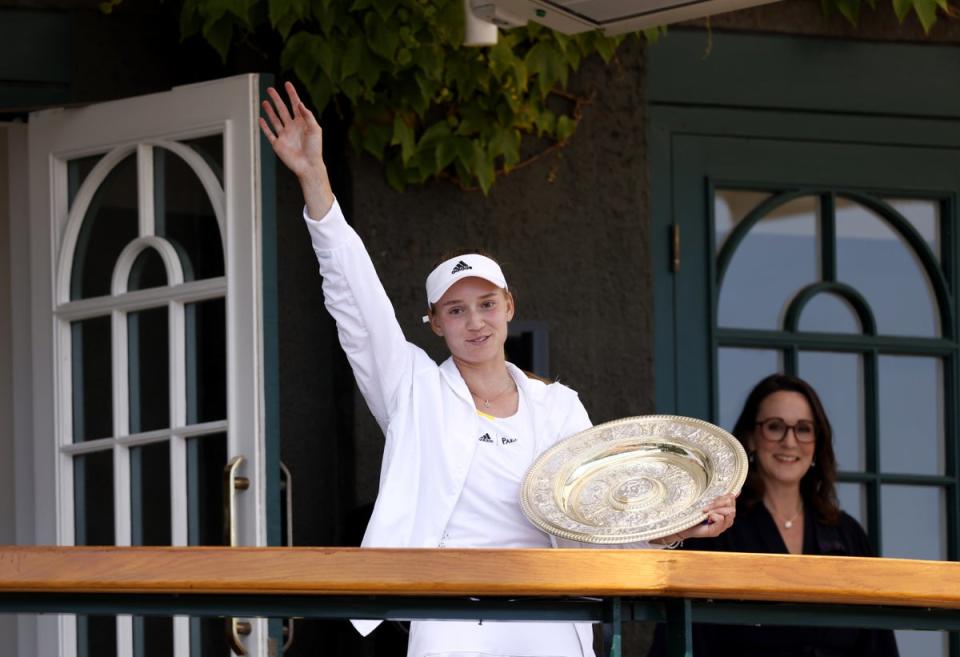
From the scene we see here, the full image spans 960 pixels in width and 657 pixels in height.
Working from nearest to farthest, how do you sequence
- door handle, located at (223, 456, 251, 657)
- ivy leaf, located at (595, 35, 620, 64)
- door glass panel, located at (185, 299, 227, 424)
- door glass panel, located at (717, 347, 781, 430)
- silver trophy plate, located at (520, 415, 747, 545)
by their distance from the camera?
silver trophy plate, located at (520, 415, 747, 545), door handle, located at (223, 456, 251, 657), door glass panel, located at (185, 299, 227, 424), ivy leaf, located at (595, 35, 620, 64), door glass panel, located at (717, 347, 781, 430)

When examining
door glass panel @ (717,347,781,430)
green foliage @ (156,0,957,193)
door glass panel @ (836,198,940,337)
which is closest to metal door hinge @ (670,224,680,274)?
door glass panel @ (717,347,781,430)

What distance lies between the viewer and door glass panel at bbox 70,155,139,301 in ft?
15.9

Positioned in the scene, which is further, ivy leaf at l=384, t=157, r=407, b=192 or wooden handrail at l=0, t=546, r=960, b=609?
ivy leaf at l=384, t=157, r=407, b=192

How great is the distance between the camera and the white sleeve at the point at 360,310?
3740 mm

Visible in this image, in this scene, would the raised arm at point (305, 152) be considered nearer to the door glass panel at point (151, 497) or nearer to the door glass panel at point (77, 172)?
the door glass panel at point (151, 497)

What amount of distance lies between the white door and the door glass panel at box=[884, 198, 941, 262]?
7.09 feet

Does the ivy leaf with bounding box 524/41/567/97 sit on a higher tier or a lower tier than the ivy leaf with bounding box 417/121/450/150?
higher

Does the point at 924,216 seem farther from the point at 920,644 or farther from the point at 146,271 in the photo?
the point at 146,271

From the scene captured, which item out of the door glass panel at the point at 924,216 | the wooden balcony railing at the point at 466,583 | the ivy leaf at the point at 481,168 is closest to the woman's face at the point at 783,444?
the ivy leaf at the point at 481,168

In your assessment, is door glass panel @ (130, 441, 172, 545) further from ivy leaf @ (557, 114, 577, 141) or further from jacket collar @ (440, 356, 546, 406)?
ivy leaf @ (557, 114, 577, 141)

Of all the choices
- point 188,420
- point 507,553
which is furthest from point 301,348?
point 507,553

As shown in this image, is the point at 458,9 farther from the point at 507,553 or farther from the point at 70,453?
the point at 507,553

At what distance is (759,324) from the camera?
18.5 feet

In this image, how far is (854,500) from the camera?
5.69 m
